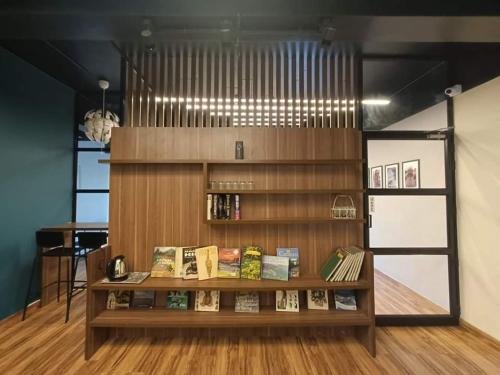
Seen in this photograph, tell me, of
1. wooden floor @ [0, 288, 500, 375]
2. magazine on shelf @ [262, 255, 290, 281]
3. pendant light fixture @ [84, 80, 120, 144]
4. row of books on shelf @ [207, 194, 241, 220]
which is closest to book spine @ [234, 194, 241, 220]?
row of books on shelf @ [207, 194, 241, 220]

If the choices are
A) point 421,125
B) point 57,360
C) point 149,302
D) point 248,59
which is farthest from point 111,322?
point 421,125

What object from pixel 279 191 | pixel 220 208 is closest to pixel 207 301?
pixel 220 208


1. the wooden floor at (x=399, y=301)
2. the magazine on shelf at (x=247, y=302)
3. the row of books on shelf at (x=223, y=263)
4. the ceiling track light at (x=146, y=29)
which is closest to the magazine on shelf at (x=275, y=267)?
the row of books on shelf at (x=223, y=263)

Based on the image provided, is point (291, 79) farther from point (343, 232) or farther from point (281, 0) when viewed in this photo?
point (343, 232)

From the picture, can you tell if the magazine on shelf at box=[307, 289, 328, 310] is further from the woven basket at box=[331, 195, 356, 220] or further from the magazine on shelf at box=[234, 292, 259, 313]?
the woven basket at box=[331, 195, 356, 220]

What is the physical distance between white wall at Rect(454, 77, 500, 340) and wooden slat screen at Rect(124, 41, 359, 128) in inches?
51.8

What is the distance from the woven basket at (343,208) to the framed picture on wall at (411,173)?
1.25 meters

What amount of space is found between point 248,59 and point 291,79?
540 mm

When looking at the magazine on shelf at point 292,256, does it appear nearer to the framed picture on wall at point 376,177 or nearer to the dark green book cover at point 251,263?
the dark green book cover at point 251,263

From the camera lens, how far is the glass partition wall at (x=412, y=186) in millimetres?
3160

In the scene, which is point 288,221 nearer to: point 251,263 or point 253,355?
point 251,263

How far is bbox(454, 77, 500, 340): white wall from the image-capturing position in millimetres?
2789

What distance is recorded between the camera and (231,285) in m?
2.54

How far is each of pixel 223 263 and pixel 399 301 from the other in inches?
99.7
